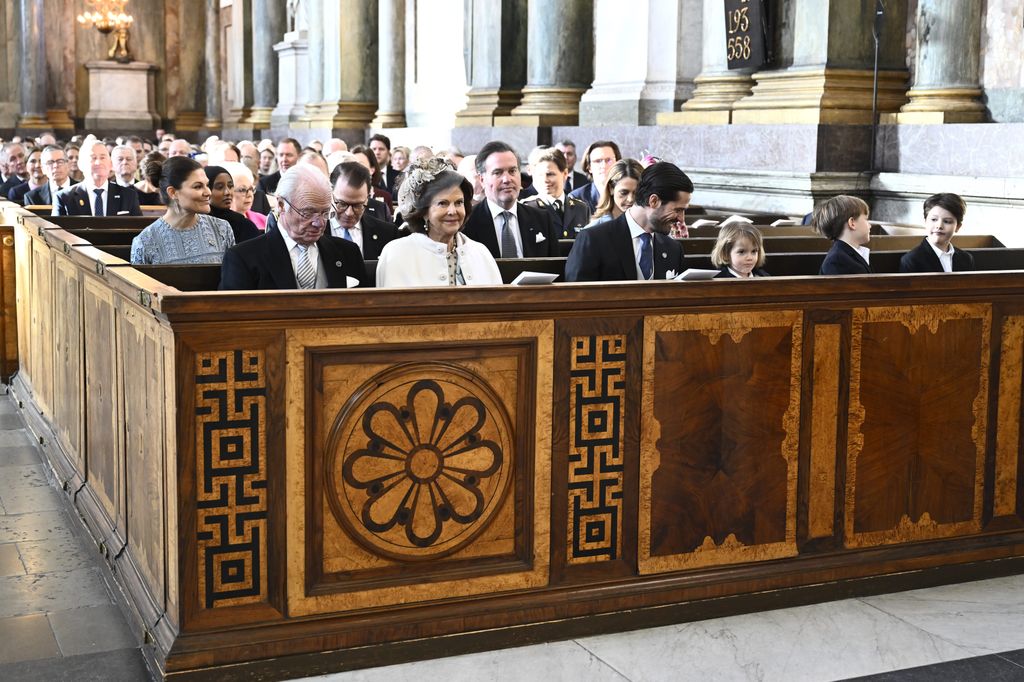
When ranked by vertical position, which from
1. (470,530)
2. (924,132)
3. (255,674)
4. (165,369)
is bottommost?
(255,674)

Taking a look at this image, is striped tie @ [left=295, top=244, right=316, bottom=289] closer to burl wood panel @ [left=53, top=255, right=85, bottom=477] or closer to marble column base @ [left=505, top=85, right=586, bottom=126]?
burl wood panel @ [left=53, top=255, right=85, bottom=477]

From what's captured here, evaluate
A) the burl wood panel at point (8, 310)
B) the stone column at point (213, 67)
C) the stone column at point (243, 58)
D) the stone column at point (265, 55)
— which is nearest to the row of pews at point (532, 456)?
the burl wood panel at point (8, 310)

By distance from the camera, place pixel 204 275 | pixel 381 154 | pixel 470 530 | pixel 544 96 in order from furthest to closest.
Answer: pixel 544 96, pixel 381 154, pixel 204 275, pixel 470 530

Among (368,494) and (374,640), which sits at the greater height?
(368,494)

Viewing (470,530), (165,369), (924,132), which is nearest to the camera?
(165,369)

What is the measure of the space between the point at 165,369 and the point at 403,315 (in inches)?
28.0

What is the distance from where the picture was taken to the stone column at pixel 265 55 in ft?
80.7

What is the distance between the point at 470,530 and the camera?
4227mm

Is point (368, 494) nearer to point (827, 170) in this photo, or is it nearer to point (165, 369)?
point (165, 369)

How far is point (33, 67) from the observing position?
31.6 metres

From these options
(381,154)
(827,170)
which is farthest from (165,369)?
(381,154)

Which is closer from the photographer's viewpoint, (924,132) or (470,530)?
(470,530)

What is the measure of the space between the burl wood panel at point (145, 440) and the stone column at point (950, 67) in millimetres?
7077

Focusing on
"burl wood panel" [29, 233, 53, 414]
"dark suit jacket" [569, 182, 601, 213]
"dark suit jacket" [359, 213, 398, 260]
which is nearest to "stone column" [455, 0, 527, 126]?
"dark suit jacket" [569, 182, 601, 213]
